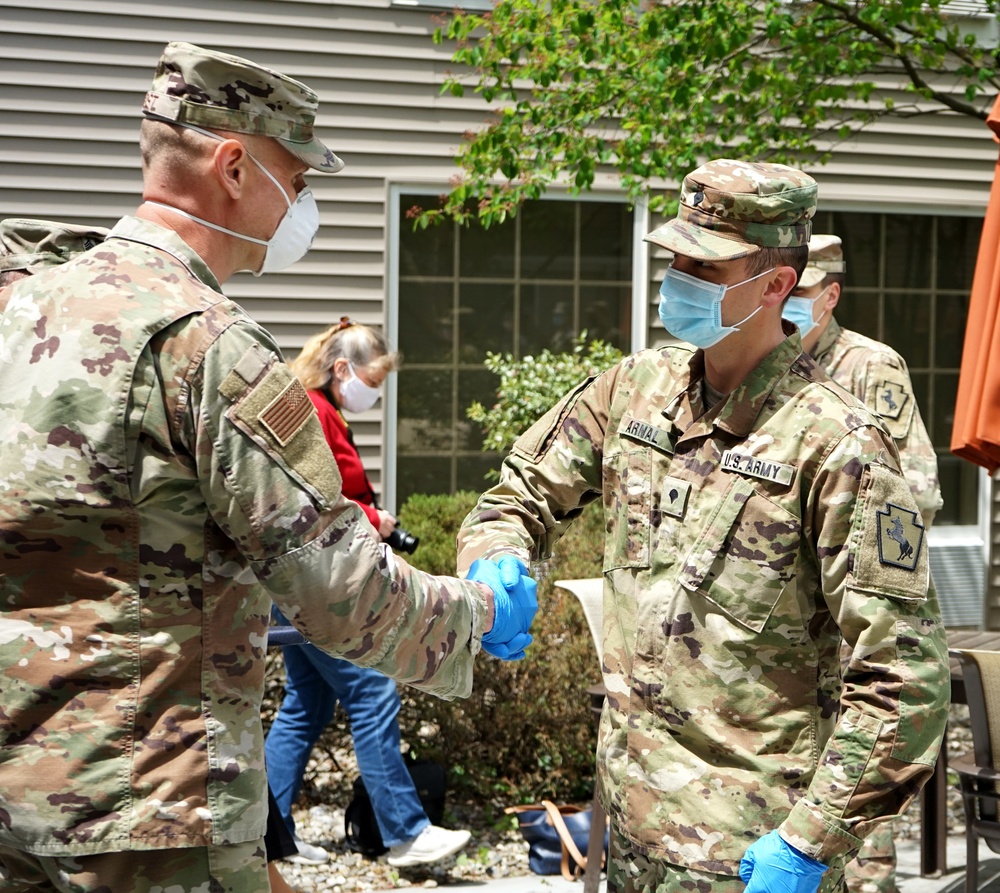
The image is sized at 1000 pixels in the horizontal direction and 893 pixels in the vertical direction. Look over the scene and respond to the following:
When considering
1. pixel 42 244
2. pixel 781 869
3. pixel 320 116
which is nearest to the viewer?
pixel 781 869

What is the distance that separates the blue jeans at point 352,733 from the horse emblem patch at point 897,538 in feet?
8.85

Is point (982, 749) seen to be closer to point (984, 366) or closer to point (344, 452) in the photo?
point (984, 366)

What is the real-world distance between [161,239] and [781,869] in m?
1.52

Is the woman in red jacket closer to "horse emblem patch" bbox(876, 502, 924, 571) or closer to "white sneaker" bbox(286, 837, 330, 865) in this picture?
"white sneaker" bbox(286, 837, 330, 865)

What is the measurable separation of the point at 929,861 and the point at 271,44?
5.58m

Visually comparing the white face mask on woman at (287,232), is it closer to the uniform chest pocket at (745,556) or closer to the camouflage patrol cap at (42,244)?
the camouflage patrol cap at (42,244)

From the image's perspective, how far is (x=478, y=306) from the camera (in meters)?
7.80

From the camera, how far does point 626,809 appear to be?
7.97 ft

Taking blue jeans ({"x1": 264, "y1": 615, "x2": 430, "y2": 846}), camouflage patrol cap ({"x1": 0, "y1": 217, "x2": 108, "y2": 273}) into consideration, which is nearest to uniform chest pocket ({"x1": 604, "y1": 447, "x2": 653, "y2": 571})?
camouflage patrol cap ({"x1": 0, "y1": 217, "x2": 108, "y2": 273})

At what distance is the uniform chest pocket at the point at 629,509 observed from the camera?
2480mm

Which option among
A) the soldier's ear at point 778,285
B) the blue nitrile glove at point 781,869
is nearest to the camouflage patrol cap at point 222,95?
the soldier's ear at point 778,285

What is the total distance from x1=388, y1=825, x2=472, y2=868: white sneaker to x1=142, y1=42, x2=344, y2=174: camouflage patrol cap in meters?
3.09

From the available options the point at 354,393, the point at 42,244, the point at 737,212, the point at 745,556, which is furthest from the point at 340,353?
the point at 745,556

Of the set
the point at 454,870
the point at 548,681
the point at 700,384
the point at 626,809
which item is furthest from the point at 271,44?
the point at 626,809
